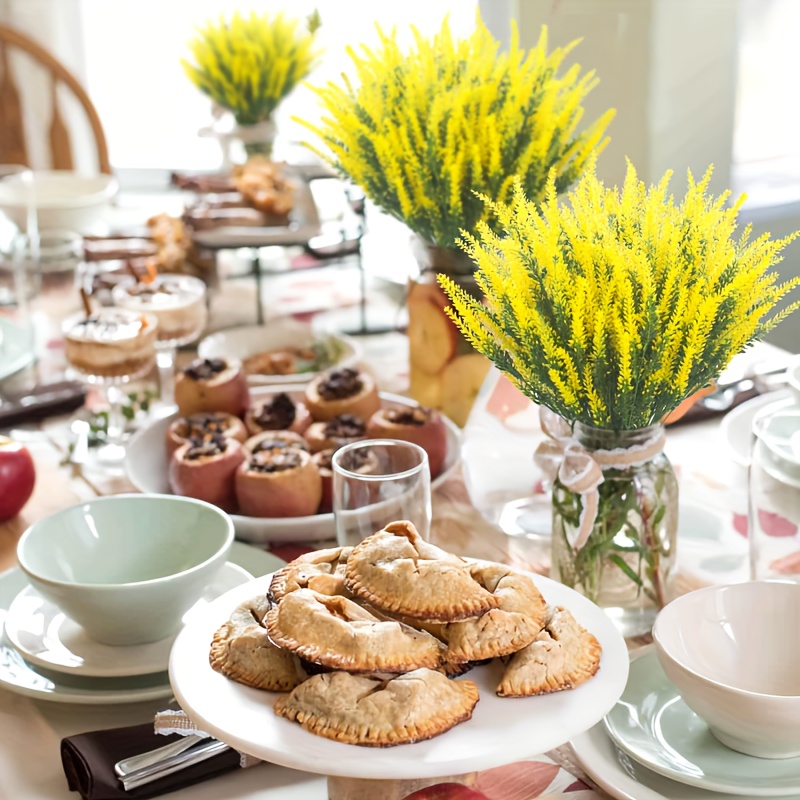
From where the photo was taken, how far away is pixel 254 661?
2.40ft

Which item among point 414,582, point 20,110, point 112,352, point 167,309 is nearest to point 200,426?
point 112,352

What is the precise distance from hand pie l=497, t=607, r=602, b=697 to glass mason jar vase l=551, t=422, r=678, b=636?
20 centimetres

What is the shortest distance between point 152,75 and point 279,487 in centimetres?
296

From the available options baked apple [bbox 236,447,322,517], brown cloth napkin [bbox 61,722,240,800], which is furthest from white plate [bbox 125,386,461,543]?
brown cloth napkin [bbox 61,722,240,800]

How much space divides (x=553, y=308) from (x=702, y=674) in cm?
29

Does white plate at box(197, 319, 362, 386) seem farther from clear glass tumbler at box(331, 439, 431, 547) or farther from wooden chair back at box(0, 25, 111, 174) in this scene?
wooden chair back at box(0, 25, 111, 174)

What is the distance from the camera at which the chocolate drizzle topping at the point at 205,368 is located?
4.63 feet

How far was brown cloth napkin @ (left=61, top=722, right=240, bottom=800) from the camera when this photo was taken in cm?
81

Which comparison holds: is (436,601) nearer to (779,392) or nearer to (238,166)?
(779,392)

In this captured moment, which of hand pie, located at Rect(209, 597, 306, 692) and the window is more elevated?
the window

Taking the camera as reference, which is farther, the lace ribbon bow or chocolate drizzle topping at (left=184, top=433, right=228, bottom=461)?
chocolate drizzle topping at (left=184, top=433, right=228, bottom=461)

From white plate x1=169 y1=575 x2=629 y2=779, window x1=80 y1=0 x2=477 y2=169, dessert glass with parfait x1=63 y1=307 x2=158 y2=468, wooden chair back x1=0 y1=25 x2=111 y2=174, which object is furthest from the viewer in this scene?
window x1=80 y1=0 x2=477 y2=169

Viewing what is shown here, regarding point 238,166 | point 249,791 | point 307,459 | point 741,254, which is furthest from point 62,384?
point 741,254

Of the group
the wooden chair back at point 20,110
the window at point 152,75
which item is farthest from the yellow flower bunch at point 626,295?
the window at point 152,75
